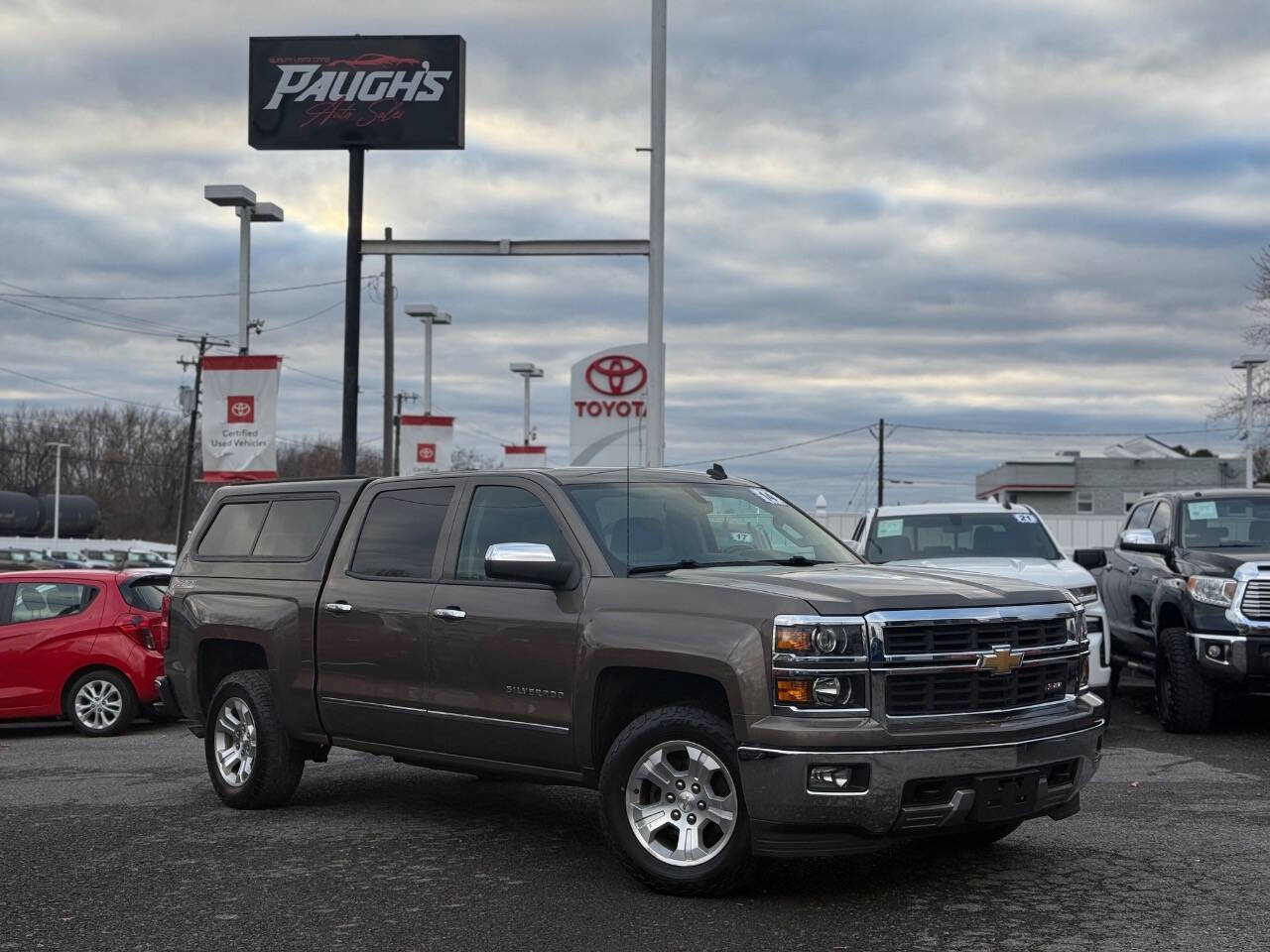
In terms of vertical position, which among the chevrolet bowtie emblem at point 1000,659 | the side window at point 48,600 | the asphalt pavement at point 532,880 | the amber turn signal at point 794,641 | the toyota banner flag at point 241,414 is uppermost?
the toyota banner flag at point 241,414

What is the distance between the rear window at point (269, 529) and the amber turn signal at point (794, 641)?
11.9 ft

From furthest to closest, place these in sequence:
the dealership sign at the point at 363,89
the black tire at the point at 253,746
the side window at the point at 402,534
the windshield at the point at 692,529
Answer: the dealership sign at the point at 363,89
the black tire at the point at 253,746
the side window at the point at 402,534
the windshield at the point at 692,529

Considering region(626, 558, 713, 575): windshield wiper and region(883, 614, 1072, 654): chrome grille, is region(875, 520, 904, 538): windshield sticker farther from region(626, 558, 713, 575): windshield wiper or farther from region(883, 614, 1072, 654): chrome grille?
region(883, 614, 1072, 654): chrome grille

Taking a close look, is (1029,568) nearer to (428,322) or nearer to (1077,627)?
(1077,627)

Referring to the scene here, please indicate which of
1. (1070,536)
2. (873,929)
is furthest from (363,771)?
(1070,536)

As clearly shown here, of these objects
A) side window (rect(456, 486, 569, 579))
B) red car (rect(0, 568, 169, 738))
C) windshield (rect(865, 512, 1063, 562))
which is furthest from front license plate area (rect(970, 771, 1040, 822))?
red car (rect(0, 568, 169, 738))

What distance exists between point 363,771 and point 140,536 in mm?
99266

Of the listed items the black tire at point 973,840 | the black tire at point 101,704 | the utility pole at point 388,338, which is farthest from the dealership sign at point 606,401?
Answer: the utility pole at point 388,338

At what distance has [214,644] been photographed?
9.66 meters

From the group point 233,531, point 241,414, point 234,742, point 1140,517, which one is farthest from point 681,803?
point 241,414

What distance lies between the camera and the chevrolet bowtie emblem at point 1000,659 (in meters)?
6.41

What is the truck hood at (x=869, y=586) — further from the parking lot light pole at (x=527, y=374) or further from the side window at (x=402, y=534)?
the parking lot light pole at (x=527, y=374)

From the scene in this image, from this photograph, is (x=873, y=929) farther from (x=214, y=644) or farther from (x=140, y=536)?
(x=140, y=536)

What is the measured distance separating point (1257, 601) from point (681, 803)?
6.85m
